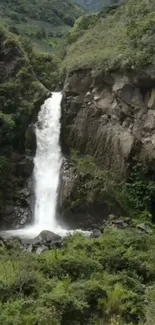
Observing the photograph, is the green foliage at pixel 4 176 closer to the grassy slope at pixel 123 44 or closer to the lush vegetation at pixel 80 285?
the grassy slope at pixel 123 44

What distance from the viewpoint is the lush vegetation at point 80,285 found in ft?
43.6

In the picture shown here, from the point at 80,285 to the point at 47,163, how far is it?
15163mm

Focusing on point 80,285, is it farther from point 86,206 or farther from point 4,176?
point 4,176

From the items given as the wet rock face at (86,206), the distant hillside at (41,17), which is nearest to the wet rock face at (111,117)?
the wet rock face at (86,206)

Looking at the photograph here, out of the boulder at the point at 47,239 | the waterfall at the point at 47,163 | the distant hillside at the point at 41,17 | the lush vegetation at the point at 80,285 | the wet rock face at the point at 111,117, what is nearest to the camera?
the lush vegetation at the point at 80,285

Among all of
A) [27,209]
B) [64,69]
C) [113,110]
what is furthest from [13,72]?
[27,209]

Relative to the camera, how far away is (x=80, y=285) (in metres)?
14.8

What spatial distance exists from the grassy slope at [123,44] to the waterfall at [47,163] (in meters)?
3.25

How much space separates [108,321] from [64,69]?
23.9 metres

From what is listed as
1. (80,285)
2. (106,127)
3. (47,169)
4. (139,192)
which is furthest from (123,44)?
(80,285)

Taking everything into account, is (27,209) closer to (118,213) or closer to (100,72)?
(118,213)

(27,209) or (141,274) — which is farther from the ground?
(27,209)

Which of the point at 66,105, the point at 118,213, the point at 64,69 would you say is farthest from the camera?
the point at 64,69

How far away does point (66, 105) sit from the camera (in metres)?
30.9
